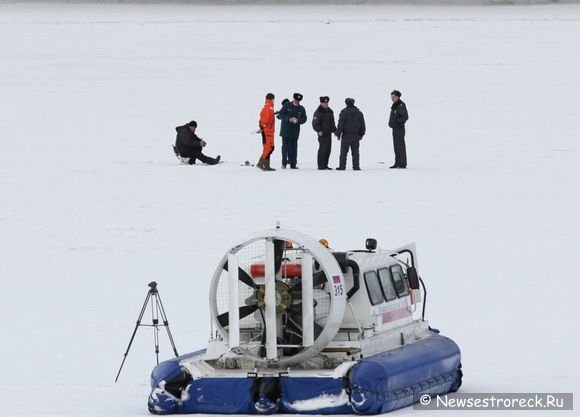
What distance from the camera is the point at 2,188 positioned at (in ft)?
74.1

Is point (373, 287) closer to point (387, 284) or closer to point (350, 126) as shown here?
point (387, 284)

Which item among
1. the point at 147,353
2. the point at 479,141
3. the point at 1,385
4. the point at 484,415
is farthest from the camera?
the point at 479,141

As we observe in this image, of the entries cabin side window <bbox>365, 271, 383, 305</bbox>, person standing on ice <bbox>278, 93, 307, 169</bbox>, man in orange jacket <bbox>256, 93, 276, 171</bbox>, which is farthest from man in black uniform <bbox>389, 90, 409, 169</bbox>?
cabin side window <bbox>365, 271, 383, 305</bbox>

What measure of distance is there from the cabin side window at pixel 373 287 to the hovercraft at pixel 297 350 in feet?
0.04

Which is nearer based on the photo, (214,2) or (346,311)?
(346,311)

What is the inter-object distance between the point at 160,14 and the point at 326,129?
50.8m

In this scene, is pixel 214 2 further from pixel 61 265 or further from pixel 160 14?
pixel 61 265

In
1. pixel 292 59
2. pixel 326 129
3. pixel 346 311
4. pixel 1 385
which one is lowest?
pixel 1 385

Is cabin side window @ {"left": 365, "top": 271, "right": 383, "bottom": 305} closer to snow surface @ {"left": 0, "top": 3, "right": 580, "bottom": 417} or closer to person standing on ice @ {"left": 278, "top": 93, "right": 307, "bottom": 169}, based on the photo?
snow surface @ {"left": 0, "top": 3, "right": 580, "bottom": 417}

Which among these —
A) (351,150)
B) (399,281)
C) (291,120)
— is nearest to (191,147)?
(291,120)

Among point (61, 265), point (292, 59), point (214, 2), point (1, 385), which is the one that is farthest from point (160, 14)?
point (1, 385)

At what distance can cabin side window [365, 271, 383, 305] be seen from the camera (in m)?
11.3

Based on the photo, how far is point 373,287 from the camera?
448 inches

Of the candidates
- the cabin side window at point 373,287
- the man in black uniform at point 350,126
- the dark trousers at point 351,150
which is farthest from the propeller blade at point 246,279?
the dark trousers at point 351,150
